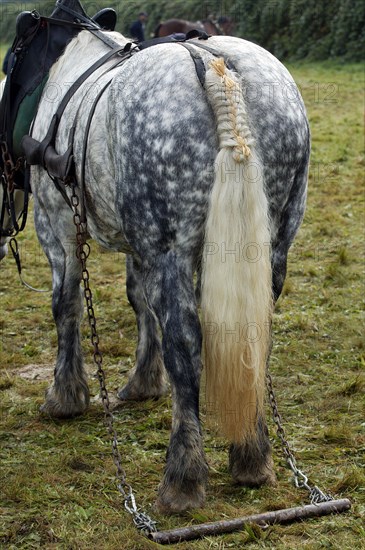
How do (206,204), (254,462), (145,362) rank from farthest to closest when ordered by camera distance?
(145,362), (254,462), (206,204)

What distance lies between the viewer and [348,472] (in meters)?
3.98

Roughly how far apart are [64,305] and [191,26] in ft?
47.5

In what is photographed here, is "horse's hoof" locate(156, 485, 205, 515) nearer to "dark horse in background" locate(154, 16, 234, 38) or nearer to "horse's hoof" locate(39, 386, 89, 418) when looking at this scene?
"horse's hoof" locate(39, 386, 89, 418)

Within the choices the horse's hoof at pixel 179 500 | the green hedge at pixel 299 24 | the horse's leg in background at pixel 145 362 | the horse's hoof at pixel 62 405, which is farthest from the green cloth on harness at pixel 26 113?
the green hedge at pixel 299 24

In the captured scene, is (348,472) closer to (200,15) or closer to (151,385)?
(151,385)

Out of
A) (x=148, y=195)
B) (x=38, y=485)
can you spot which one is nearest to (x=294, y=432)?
(x=38, y=485)

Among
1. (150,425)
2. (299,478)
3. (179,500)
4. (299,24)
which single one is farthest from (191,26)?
(179,500)

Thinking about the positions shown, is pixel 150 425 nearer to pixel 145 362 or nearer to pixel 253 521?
pixel 145 362

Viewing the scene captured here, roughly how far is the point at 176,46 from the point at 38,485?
2100mm

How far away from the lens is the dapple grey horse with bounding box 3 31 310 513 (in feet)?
10.7

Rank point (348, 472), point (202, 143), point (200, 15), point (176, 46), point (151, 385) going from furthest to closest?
1. point (200, 15)
2. point (151, 385)
3. point (348, 472)
4. point (176, 46)
5. point (202, 143)

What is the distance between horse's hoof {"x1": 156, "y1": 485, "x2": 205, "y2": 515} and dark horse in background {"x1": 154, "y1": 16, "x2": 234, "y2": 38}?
13728 mm

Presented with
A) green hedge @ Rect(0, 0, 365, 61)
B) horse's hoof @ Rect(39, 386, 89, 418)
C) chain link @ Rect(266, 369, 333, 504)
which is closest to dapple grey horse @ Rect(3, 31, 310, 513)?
chain link @ Rect(266, 369, 333, 504)

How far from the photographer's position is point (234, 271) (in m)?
3.31
